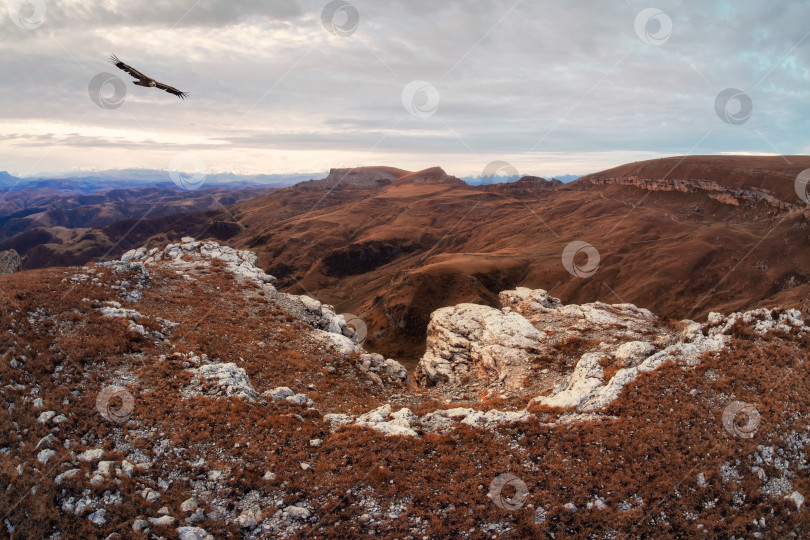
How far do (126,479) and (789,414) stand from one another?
A: 31470mm

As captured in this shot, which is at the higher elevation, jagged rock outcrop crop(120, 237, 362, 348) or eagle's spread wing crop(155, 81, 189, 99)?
eagle's spread wing crop(155, 81, 189, 99)

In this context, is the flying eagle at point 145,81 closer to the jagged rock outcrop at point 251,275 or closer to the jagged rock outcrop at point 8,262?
the jagged rock outcrop at point 251,275

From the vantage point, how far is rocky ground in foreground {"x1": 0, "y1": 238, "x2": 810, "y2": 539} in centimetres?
1452

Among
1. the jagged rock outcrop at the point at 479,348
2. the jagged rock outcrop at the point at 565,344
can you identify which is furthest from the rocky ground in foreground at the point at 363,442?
the jagged rock outcrop at the point at 479,348

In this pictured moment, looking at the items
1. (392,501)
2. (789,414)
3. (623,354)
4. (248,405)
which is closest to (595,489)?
(392,501)

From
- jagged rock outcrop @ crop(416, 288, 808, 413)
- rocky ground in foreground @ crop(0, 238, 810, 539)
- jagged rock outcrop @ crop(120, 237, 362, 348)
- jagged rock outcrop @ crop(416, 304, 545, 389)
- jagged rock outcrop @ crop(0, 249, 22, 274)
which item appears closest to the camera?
rocky ground in foreground @ crop(0, 238, 810, 539)

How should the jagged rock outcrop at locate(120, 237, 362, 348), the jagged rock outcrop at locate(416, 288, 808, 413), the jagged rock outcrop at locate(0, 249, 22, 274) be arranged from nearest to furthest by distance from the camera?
the jagged rock outcrop at locate(416, 288, 808, 413)
the jagged rock outcrop at locate(120, 237, 362, 348)
the jagged rock outcrop at locate(0, 249, 22, 274)

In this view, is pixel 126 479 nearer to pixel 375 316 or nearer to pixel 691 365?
pixel 691 365

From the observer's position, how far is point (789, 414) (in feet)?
60.0

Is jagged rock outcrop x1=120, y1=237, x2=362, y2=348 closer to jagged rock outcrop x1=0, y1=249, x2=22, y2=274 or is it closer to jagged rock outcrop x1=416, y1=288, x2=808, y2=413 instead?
jagged rock outcrop x1=416, y1=288, x2=808, y2=413

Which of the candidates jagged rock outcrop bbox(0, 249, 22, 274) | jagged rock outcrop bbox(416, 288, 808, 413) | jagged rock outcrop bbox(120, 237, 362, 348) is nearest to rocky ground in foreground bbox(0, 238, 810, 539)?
jagged rock outcrop bbox(416, 288, 808, 413)

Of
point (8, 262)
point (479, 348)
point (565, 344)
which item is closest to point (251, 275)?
point (479, 348)

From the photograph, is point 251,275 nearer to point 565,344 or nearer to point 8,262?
point 565,344

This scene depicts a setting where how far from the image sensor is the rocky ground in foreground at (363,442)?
47.6ft
